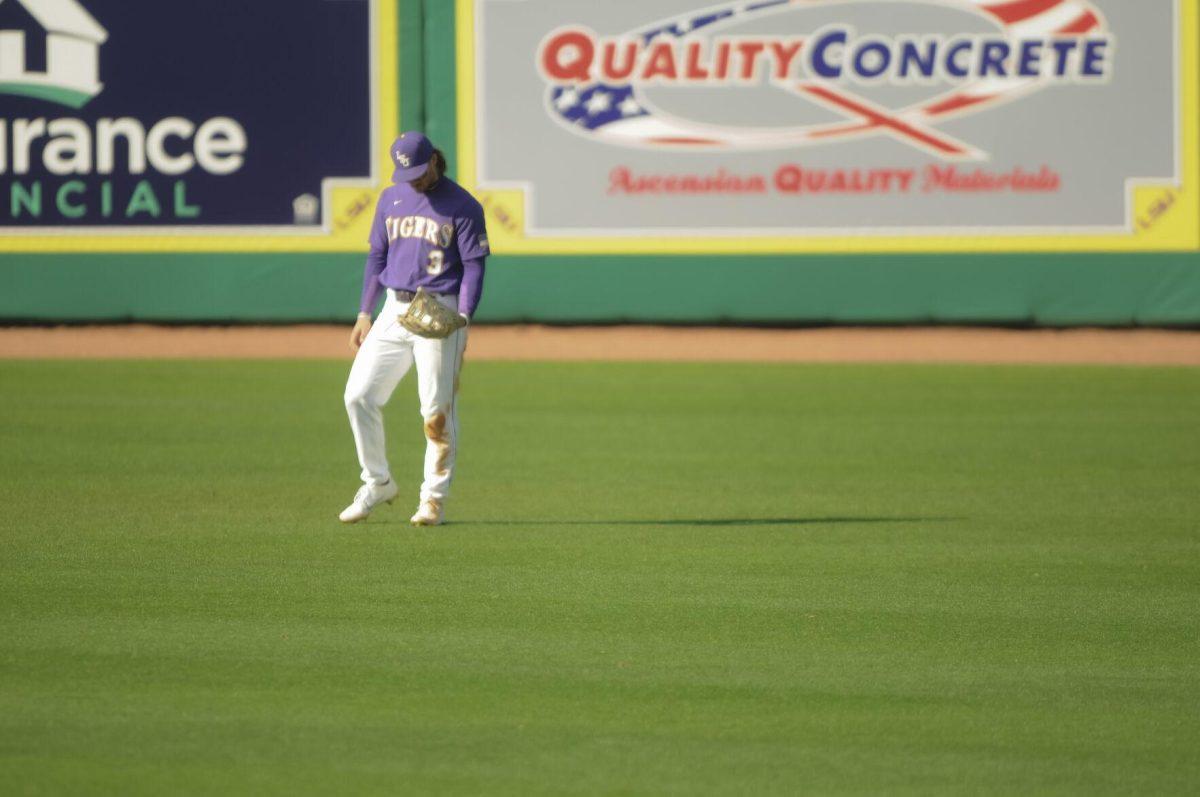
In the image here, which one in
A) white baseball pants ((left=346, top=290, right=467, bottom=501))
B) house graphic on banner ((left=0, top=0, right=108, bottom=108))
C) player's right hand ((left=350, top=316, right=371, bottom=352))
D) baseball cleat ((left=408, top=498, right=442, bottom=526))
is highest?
house graphic on banner ((left=0, top=0, right=108, bottom=108))

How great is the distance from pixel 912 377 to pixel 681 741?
12129mm

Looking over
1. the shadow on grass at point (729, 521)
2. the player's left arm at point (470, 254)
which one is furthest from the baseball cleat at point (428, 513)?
the player's left arm at point (470, 254)

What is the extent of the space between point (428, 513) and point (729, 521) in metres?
1.59

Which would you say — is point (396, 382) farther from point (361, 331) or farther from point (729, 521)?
point (729, 521)

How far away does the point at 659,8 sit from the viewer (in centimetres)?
2038

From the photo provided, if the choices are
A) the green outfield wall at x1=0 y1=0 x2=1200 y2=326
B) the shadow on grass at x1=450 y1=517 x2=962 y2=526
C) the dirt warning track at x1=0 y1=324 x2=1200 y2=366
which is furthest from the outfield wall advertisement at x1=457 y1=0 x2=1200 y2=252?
the shadow on grass at x1=450 y1=517 x2=962 y2=526

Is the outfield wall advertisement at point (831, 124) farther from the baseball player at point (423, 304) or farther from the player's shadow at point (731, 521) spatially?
the baseball player at point (423, 304)

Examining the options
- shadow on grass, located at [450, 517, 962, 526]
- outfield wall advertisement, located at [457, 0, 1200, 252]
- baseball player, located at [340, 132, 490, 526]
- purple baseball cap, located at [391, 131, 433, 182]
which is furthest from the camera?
outfield wall advertisement, located at [457, 0, 1200, 252]

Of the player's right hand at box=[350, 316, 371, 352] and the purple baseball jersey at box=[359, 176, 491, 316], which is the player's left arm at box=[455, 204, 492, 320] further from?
the player's right hand at box=[350, 316, 371, 352]

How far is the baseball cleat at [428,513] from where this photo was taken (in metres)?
9.97

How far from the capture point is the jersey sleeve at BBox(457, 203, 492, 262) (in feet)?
32.1

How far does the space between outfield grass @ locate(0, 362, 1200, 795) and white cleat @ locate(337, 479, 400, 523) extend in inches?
4.1

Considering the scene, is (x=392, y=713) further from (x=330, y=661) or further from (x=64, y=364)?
(x=64, y=364)

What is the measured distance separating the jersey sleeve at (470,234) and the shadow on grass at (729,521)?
1394 millimetres
